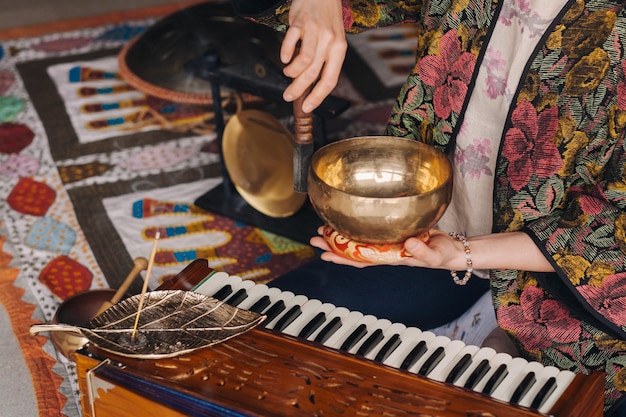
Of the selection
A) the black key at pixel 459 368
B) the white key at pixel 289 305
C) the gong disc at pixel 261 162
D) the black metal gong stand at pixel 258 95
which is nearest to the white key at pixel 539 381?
the black key at pixel 459 368

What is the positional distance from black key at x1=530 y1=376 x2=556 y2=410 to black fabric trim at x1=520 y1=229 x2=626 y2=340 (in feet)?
0.67

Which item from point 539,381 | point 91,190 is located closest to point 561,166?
point 539,381

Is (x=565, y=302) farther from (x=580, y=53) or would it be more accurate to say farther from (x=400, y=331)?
(x=580, y=53)

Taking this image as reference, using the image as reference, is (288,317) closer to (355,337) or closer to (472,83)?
(355,337)

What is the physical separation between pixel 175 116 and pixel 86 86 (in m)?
0.47

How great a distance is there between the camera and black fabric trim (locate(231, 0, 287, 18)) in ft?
5.90

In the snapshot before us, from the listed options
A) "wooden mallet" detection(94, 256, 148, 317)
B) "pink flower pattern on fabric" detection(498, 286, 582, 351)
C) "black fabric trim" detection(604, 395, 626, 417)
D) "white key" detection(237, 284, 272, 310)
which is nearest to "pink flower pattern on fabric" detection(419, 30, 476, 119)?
"pink flower pattern on fabric" detection(498, 286, 582, 351)

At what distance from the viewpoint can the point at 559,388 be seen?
4.53ft

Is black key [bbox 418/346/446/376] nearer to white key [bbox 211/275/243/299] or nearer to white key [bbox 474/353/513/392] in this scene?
white key [bbox 474/353/513/392]

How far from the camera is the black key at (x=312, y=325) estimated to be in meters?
1.50

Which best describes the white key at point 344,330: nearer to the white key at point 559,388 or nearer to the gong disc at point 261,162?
the white key at point 559,388

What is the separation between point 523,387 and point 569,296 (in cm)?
27

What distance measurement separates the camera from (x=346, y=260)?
4.84ft

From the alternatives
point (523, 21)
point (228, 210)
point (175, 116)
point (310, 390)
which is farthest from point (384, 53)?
point (310, 390)
